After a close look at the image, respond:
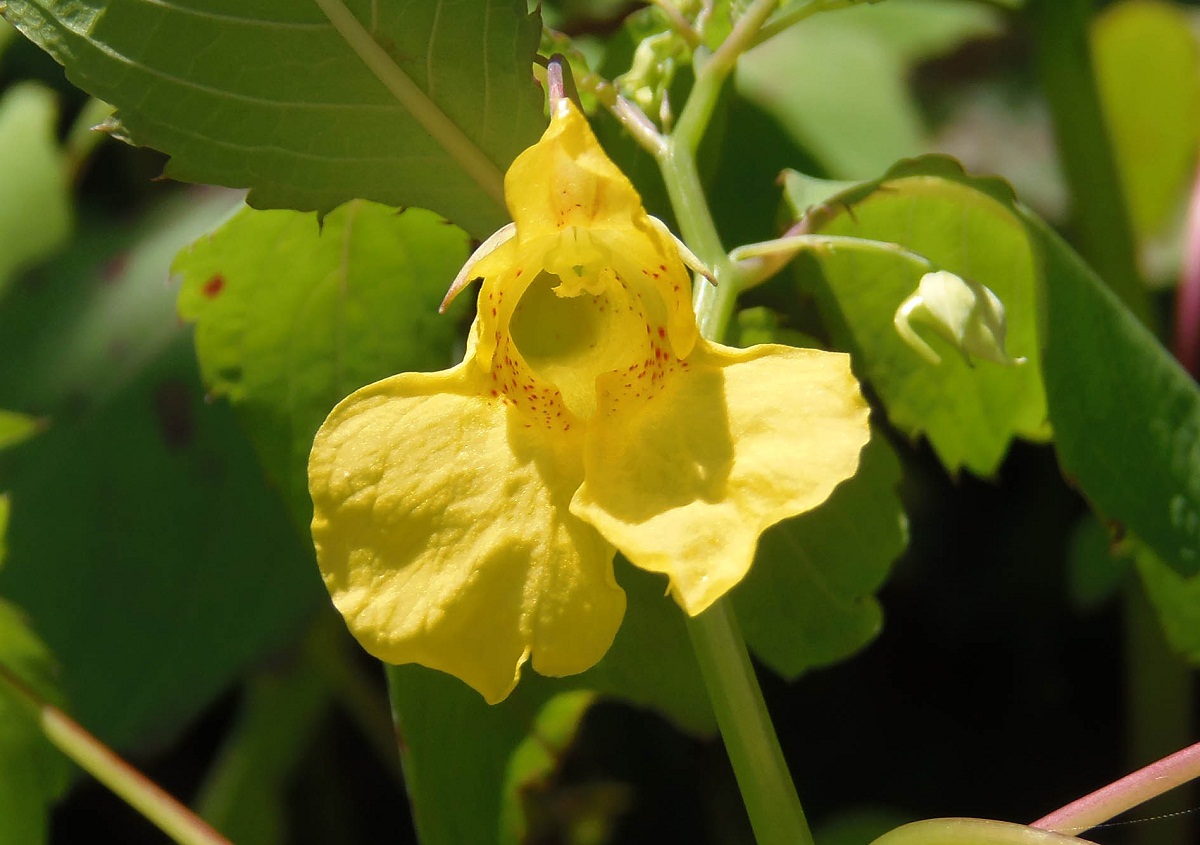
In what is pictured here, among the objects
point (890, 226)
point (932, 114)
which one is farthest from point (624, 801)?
point (932, 114)

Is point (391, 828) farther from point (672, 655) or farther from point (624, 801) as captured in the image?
point (672, 655)

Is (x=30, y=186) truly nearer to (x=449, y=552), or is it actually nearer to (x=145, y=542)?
(x=145, y=542)

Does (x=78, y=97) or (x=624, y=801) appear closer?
(x=624, y=801)

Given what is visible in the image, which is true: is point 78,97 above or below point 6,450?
above

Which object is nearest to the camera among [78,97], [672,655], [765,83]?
[672,655]

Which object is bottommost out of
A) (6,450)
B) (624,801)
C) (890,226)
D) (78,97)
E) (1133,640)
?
(1133,640)

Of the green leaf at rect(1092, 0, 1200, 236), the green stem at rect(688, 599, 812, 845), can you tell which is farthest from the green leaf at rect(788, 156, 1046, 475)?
the green leaf at rect(1092, 0, 1200, 236)

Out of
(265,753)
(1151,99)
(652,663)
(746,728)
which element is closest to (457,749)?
(652,663)

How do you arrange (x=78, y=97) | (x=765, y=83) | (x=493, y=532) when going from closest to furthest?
(x=493, y=532), (x=765, y=83), (x=78, y=97)
